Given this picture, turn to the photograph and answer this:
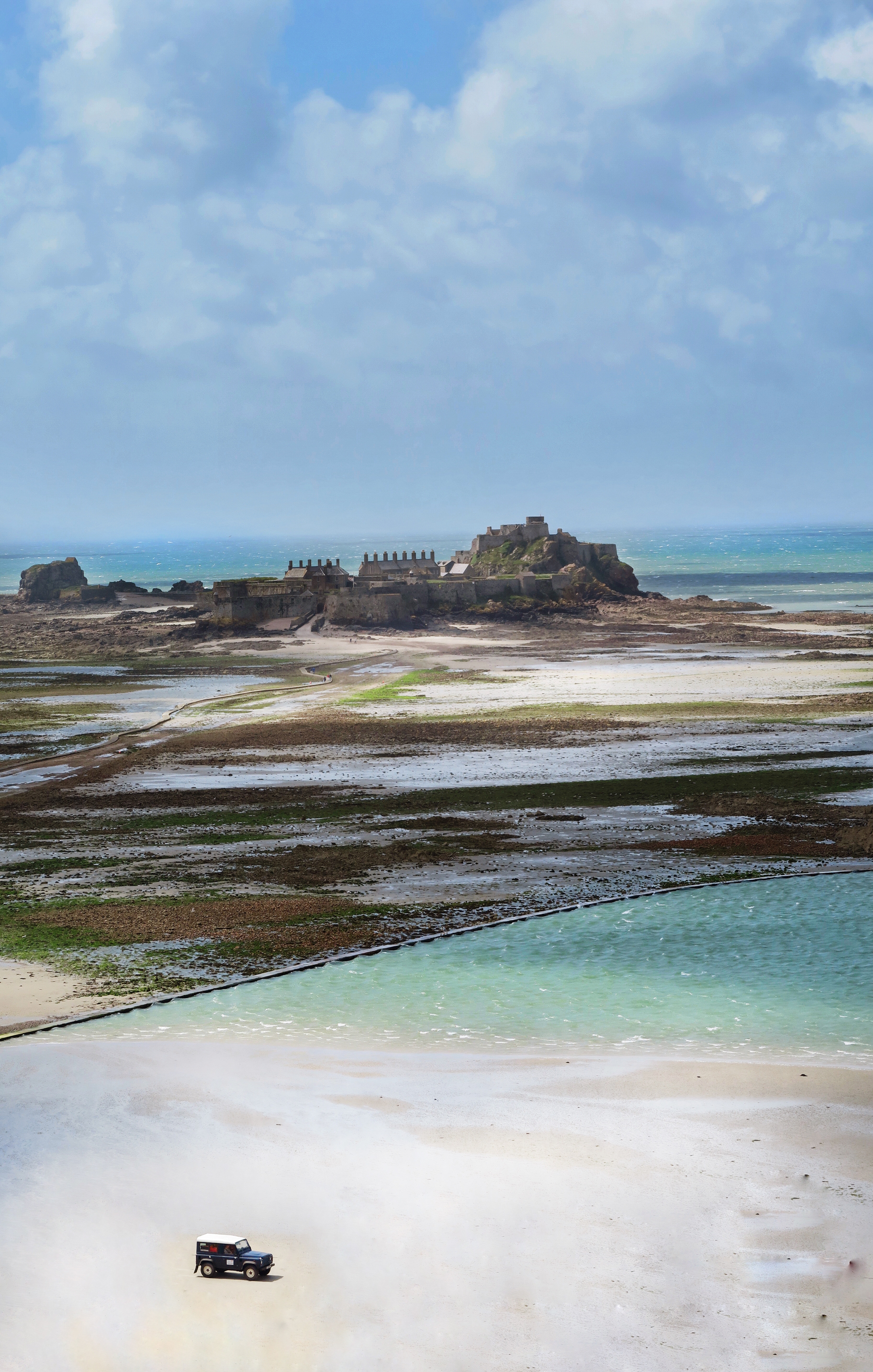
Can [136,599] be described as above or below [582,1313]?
above

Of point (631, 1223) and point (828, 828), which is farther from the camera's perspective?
point (828, 828)

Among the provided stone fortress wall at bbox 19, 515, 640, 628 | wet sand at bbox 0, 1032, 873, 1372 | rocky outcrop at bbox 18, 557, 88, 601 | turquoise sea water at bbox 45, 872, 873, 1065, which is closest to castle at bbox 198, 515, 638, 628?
stone fortress wall at bbox 19, 515, 640, 628

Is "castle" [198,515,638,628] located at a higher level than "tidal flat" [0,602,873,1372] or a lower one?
higher

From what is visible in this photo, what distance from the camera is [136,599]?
115 meters

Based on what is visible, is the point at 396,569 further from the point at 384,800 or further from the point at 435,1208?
the point at 435,1208

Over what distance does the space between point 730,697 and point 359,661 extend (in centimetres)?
2672

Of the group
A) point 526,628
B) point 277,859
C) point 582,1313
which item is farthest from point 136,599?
point 582,1313

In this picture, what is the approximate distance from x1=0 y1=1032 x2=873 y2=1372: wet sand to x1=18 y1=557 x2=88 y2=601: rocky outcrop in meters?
112

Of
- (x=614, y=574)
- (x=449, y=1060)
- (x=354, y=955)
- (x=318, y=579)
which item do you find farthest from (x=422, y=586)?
(x=449, y=1060)

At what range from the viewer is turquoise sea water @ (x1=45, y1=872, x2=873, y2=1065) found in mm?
15656

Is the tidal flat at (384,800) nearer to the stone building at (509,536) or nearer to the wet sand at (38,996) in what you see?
the wet sand at (38,996)

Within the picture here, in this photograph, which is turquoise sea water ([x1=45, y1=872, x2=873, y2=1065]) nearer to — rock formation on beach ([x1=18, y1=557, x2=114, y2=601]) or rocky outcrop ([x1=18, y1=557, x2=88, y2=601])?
rock formation on beach ([x1=18, y1=557, x2=114, y2=601])

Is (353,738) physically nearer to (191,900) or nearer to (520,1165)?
(191,900)

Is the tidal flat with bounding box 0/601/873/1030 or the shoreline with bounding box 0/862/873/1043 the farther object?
the tidal flat with bounding box 0/601/873/1030
